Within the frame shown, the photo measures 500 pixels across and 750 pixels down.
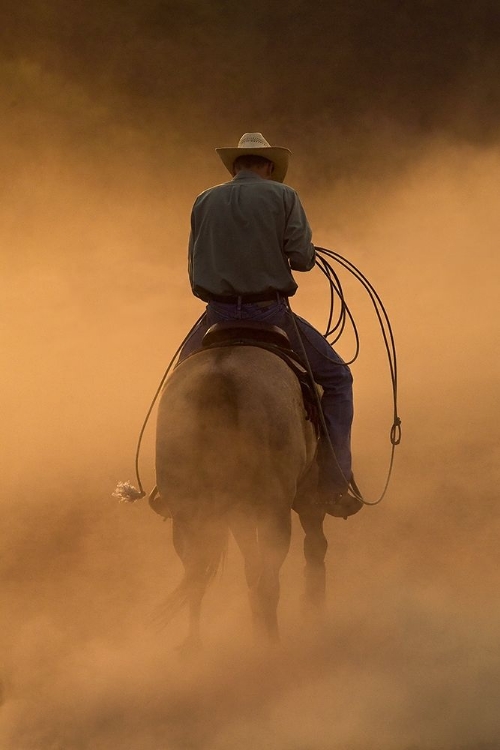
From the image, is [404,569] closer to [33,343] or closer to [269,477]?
[269,477]

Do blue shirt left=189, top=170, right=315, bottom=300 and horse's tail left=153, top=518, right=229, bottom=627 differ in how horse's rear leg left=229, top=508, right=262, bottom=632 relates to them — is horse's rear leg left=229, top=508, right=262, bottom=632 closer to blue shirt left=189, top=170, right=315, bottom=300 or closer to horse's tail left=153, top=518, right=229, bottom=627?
horse's tail left=153, top=518, right=229, bottom=627

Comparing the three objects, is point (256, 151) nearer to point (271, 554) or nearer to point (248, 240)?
point (248, 240)

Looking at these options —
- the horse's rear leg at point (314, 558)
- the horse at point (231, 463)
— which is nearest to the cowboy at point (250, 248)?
the horse at point (231, 463)

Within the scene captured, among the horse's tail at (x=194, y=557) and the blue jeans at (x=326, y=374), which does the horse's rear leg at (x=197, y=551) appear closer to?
the horse's tail at (x=194, y=557)

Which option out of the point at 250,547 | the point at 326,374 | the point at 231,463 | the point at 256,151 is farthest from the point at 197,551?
the point at 256,151

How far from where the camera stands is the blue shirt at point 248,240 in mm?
5504

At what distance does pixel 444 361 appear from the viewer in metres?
14.0

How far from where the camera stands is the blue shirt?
217 inches

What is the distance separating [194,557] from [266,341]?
104 cm

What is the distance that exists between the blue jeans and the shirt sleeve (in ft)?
0.77

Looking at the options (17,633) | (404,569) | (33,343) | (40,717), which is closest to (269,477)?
(40,717)

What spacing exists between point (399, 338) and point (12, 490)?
661cm

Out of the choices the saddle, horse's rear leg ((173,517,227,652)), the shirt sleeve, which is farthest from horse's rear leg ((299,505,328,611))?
the shirt sleeve

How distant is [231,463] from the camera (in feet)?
16.7
